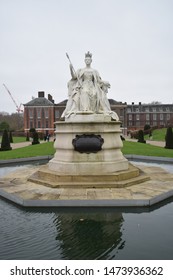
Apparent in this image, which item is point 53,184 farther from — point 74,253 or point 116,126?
point 74,253

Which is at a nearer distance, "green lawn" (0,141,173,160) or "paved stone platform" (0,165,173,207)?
"paved stone platform" (0,165,173,207)

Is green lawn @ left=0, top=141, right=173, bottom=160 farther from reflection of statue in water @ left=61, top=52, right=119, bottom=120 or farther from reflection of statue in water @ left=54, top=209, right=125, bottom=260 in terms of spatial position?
reflection of statue in water @ left=54, top=209, right=125, bottom=260

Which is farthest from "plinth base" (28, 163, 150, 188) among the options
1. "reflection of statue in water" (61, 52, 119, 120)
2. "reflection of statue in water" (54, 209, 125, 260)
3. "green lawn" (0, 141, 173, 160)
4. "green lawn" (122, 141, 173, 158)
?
"green lawn" (122, 141, 173, 158)

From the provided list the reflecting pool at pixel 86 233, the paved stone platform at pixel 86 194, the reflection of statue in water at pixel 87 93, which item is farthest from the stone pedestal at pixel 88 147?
the reflecting pool at pixel 86 233

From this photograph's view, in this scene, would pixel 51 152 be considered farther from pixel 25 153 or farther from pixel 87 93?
pixel 87 93

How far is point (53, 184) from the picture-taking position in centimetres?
782

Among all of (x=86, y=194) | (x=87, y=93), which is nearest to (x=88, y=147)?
(x=86, y=194)

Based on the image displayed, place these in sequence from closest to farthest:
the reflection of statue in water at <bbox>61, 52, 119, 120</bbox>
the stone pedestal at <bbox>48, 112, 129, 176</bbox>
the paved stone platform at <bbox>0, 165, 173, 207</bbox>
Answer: the paved stone platform at <bbox>0, 165, 173, 207</bbox> < the stone pedestal at <bbox>48, 112, 129, 176</bbox> < the reflection of statue in water at <bbox>61, 52, 119, 120</bbox>

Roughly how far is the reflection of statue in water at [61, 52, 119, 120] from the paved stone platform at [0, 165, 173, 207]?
2993 millimetres

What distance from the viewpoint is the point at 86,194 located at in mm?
6965

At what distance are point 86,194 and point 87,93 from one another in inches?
161

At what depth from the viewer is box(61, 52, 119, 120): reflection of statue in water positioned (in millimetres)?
9344

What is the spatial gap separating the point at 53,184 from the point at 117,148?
2833mm
